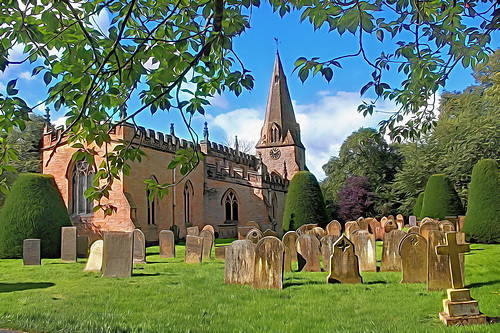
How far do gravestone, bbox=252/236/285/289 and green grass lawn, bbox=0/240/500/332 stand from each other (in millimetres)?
296

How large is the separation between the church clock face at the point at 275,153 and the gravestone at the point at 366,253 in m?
37.0

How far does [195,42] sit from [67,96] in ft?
3.90

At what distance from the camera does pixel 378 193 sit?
144 ft

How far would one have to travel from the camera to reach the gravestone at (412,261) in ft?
28.1

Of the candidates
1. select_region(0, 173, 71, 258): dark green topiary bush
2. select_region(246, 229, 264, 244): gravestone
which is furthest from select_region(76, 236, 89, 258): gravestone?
select_region(246, 229, 264, 244): gravestone

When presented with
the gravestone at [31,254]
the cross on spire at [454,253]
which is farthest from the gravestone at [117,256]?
the cross on spire at [454,253]

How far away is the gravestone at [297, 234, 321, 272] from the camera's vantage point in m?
10.8

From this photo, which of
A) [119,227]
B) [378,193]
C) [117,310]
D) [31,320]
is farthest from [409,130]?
[378,193]

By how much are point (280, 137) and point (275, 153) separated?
184 centimetres

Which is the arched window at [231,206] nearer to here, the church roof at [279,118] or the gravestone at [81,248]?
the church roof at [279,118]

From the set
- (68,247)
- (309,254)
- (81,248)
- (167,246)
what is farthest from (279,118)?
(309,254)

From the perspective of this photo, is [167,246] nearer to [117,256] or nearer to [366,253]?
[117,256]

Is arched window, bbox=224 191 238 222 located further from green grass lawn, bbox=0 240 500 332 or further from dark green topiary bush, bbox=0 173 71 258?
green grass lawn, bbox=0 240 500 332

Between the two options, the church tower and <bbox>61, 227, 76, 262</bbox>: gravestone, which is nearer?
<bbox>61, 227, 76, 262</bbox>: gravestone
